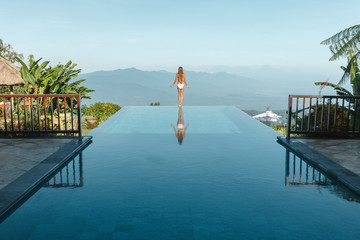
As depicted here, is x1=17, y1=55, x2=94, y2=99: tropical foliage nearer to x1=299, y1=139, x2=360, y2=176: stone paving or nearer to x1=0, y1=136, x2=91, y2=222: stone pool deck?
x1=0, y1=136, x2=91, y2=222: stone pool deck

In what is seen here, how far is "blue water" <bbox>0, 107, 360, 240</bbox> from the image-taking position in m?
3.19

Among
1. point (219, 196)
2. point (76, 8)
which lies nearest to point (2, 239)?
point (219, 196)

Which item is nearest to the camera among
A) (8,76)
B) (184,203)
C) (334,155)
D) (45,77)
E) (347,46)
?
(184,203)

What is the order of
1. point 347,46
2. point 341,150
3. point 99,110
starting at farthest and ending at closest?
point 99,110, point 347,46, point 341,150

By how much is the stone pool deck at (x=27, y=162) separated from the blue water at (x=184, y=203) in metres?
0.16

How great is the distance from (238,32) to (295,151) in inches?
1371

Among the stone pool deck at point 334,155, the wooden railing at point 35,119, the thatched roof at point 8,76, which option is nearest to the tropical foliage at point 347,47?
the stone pool deck at point 334,155

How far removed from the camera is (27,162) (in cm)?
536

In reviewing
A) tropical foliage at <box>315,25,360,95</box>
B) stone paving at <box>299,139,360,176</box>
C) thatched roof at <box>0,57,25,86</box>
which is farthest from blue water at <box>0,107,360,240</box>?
tropical foliage at <box>315,25,360,95</box>

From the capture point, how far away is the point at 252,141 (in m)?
7.50

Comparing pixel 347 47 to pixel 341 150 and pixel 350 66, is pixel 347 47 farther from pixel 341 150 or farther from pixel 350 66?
pixel 341 150

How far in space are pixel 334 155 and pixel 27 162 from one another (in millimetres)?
4810

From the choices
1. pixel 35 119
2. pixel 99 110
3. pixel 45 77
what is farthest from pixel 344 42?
pixel 99 110

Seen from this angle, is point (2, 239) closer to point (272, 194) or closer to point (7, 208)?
point (7, 208)
